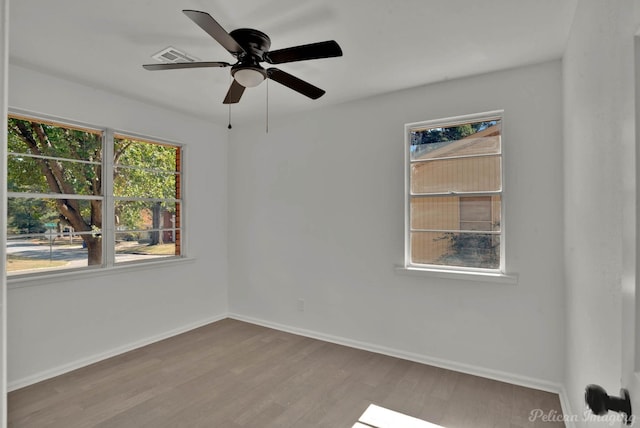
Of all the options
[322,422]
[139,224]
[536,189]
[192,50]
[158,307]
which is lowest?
[322,422]

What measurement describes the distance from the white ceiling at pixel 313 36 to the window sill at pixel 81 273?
1.76 meters

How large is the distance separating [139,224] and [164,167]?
2.44 ft

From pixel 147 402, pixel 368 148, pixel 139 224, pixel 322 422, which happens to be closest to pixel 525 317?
pixel 322 422

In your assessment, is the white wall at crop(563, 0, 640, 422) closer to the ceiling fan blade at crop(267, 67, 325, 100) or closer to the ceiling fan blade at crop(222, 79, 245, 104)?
the ceiling fan blade at crop(267, 67, 325, 100)

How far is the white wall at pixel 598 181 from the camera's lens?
853 millimetres

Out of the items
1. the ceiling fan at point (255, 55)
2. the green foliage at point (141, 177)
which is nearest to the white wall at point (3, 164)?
the ceiling fan at point (255, 55)

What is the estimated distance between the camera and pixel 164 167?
159 inches

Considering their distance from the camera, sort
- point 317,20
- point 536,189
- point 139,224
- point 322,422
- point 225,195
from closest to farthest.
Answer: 1. point 317,20
2. point 322,422
3. point 536,189
4. point 139,224
5. point 225,195

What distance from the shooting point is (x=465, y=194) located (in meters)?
3.06

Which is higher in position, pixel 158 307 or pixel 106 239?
pixel 106 239

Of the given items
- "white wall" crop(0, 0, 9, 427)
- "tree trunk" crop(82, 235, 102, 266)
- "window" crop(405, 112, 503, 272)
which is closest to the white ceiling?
"window" crop(405, 112, 503, 272)

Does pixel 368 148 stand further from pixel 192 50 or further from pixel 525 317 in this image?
pixel 525 317

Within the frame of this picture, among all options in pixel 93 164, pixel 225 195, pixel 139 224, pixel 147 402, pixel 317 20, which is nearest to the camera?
pixel 317 20

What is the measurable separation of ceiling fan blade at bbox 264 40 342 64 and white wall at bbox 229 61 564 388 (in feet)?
5.33
